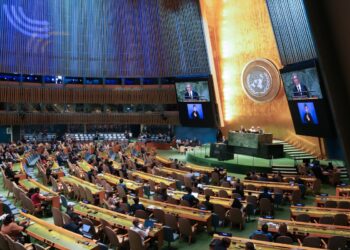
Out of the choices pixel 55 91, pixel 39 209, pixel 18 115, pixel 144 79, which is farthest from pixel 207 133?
pixel 39 209

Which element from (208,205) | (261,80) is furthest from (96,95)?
(208,205)

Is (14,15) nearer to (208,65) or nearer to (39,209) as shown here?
(208,65)

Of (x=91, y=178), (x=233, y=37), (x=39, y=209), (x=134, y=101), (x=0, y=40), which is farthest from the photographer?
(x=134, y=101)

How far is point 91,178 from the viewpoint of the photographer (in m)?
13.6

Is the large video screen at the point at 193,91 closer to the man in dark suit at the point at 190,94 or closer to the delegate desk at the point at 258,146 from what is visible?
the man in dark suit at the point at 190,94

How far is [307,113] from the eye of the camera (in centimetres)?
1631

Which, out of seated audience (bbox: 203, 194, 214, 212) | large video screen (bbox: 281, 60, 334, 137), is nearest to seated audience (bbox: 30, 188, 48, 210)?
seated audience (bbox: 203, 194, 214, 212)

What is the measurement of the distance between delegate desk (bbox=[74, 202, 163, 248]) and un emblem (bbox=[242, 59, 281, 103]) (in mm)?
15121

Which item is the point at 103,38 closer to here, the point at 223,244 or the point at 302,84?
the point at 302,84

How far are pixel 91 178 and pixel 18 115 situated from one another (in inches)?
684

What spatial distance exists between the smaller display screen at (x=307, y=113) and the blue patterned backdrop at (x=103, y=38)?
474 inches

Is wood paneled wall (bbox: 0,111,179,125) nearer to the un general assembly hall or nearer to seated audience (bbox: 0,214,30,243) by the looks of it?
the un general assembly hall

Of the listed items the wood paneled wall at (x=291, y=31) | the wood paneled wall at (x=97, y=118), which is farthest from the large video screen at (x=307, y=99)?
the wood paneled wall at (x=97, y=118)

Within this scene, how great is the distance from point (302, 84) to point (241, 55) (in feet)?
26.3
